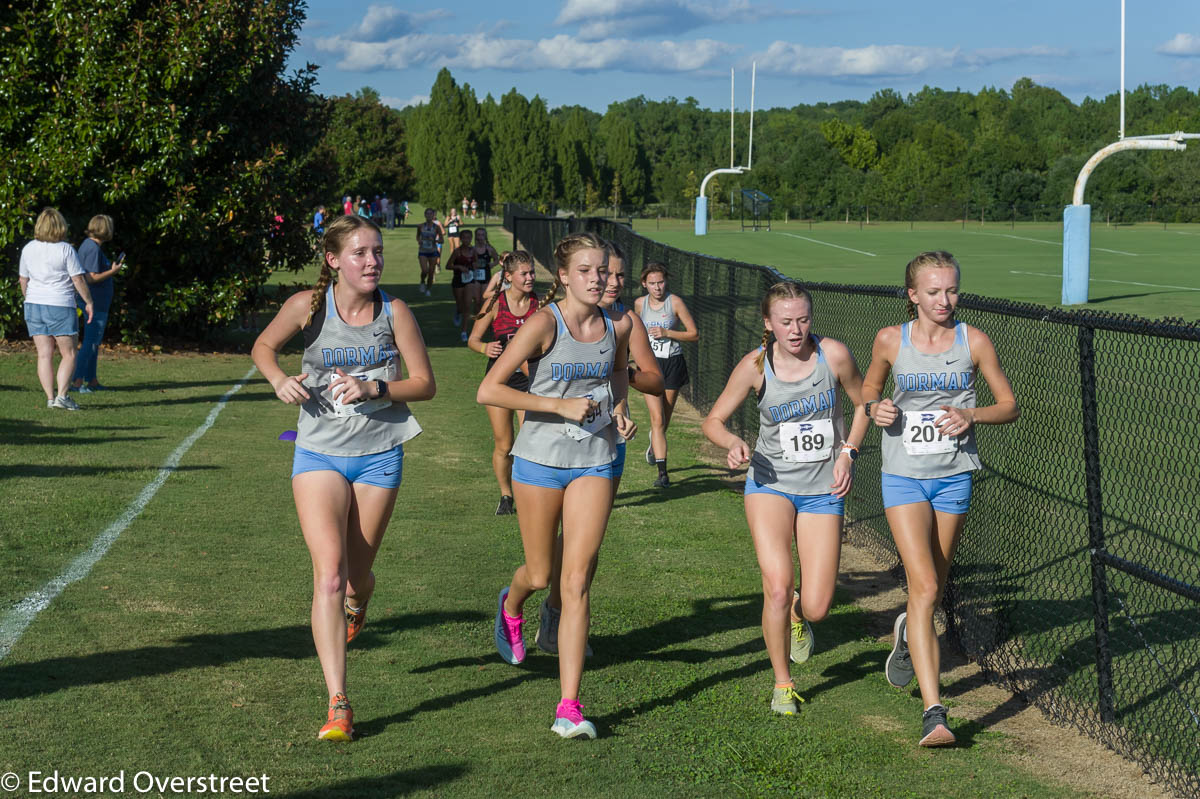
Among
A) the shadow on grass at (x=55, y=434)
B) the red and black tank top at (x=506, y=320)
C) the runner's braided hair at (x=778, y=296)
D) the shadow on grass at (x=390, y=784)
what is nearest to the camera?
the shadow on grass at (x=390, y=784)

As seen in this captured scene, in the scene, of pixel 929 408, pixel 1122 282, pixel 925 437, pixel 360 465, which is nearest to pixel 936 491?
pixel 925 437

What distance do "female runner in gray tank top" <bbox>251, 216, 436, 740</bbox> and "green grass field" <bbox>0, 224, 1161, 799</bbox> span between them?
23.0 inches

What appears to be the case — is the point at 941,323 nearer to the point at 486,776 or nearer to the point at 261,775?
the point at 486,776

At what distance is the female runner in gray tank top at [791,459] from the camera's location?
5652 mm

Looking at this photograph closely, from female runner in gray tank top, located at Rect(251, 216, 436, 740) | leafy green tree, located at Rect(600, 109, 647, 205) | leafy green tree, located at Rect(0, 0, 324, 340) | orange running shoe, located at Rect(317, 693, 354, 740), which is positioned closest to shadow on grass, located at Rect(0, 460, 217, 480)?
female runner in gray tank top, located at Rect(251, 216, 436, 740)

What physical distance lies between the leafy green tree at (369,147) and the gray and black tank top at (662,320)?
59.3 m

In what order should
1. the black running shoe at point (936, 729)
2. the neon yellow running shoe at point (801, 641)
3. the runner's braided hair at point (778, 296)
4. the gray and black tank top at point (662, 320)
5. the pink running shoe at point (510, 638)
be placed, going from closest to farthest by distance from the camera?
the black running shoe at point (936, 729), the runner's braided hair at point (778, 296), the pink running shoe at point (510, 638), the neon yellow running shoe at point (801, 641), the gray and black tank top at point (662, 320)

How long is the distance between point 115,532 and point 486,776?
4544 millimetres

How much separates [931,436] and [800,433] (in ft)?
1.85

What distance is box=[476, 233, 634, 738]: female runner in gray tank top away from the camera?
5375 millimetres

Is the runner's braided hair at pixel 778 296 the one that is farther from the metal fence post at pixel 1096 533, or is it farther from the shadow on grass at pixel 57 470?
the shadow on grass at pixel 57 470

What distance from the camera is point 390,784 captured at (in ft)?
15.4

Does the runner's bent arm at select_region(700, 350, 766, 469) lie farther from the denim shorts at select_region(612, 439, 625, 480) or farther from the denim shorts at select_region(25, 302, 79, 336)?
the denim shorts at select_region(25, 302, 79, 336)

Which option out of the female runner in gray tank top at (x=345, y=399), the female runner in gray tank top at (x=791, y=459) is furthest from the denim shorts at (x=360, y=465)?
the female runner in gray tank top at (x=791, y=459)
